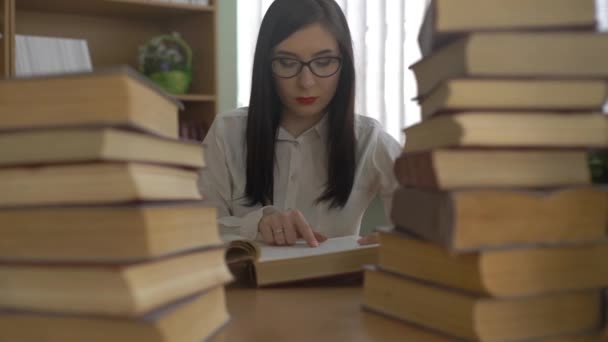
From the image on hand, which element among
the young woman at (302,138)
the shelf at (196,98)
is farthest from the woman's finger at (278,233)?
the shelf at (196,98)

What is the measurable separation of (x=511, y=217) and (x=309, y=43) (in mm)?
1146

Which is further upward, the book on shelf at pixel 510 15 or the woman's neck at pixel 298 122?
the book on shelf at pixel 510 15

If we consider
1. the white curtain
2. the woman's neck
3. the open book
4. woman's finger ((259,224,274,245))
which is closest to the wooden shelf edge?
the white curtain

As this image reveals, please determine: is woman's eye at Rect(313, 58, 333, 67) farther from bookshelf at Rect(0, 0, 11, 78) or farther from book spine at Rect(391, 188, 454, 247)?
bookshelf at Rect(0, 0, 11, 78)

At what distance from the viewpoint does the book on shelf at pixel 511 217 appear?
53 centimetres

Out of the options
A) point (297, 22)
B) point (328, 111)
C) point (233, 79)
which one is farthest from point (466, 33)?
point (233, 79)

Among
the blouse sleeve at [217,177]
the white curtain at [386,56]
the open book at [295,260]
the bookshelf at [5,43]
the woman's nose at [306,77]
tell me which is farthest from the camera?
the white curtain at [386,56]

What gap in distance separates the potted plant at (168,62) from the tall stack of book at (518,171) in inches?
91.8

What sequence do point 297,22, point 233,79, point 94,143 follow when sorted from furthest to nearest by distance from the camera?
point 233,79, point 297,22, point 94,143

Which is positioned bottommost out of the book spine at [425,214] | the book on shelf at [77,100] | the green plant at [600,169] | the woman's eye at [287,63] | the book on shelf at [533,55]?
the book spine at [425,214]

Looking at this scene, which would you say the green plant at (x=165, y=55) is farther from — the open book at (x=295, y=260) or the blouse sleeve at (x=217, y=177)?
the open book at (x=295, y=260)

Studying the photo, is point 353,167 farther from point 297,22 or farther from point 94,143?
point 94,143

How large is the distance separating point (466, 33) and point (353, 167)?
4.17 feet

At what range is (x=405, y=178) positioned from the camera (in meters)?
0.65
